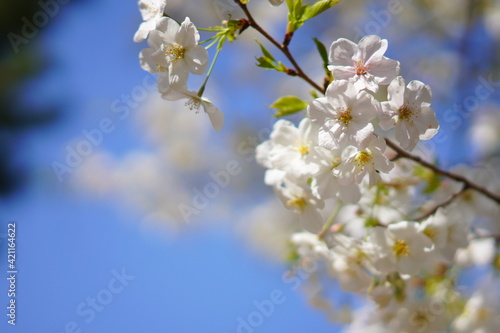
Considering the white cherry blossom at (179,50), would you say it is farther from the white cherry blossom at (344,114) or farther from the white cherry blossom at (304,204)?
the white cherry blossom at (304,204)

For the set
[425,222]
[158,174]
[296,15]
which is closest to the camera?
[296,15]

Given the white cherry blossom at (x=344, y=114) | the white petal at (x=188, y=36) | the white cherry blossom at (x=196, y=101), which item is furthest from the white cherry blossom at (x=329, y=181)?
the white petal at (x=188, y=36)

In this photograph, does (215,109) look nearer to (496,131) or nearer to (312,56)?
(312,56)

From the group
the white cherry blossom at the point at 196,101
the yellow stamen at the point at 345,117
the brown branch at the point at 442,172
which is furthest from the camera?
the brown branch at the point at 442,172

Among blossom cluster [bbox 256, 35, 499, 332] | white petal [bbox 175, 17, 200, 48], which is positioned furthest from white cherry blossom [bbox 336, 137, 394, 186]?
white petal [bbox 175, 17, 200, 48]

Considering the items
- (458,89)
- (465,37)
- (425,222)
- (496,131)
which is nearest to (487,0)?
(465,37)
